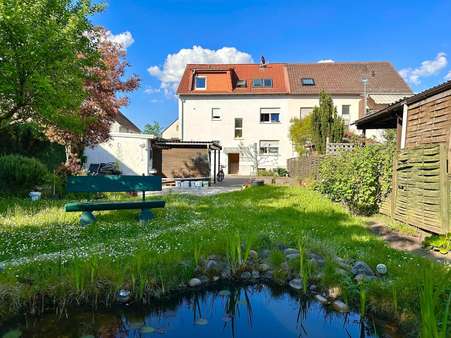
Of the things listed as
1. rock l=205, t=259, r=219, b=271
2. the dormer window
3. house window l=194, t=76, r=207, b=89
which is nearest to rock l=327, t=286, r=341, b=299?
rock l=205, t=259, r=219, b=271

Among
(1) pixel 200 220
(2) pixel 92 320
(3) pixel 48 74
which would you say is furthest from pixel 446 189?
(3) pixel 48 74

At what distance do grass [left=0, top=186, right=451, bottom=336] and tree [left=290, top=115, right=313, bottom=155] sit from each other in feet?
59.7

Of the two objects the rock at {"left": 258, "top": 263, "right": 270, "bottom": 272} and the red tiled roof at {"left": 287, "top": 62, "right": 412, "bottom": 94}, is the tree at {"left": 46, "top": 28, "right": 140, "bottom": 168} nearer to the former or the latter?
the rock at {"left": 258, "top": 263, "right": 270, "bottom": 272}

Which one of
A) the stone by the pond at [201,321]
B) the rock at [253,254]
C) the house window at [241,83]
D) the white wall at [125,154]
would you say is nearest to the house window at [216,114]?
the house window at [241,83]

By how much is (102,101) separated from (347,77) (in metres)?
24.0

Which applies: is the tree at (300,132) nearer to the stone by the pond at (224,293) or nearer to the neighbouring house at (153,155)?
the neighbouring house at (153,155)

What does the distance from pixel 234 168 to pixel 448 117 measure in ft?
77.9

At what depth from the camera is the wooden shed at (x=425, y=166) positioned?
5.96m

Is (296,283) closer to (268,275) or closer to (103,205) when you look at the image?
(268,275)

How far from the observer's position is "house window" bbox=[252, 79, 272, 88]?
30550 mm

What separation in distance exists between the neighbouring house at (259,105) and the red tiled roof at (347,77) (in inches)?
2.7

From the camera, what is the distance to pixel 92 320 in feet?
10.9

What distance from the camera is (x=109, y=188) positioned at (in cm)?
730

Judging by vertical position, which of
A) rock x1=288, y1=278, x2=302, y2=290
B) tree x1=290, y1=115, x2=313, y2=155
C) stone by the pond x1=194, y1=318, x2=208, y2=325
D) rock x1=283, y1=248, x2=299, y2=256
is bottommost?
stone by the pond x1=194, y1=318, x2=208, y2=325
